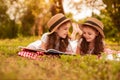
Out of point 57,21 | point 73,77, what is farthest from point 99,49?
point 73,77

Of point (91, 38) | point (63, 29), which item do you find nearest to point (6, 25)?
point (63, 29)

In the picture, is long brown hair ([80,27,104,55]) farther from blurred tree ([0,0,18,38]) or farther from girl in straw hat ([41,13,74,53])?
blurred tree ([0,0,18,38])

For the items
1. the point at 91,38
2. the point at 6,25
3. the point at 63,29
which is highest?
the point at 6,25

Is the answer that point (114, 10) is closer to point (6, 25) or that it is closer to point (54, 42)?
point (54, 42)

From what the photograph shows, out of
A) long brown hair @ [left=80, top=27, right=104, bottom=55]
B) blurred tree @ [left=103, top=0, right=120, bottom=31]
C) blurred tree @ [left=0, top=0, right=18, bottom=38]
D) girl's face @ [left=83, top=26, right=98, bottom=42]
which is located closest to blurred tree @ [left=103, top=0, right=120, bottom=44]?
blurred tree @ [left=103, top=0, right=120, bottom=31]

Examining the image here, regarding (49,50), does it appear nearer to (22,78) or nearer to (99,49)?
(99,49)

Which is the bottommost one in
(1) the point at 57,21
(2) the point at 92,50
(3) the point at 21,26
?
(2) the point at 92,50

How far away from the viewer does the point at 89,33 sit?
8.50 meters

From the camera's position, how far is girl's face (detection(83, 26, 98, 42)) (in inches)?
333

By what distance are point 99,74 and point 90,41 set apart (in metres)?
3.77

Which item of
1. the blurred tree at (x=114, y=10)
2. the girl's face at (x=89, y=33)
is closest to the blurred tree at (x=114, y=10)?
the blurred tree at (x=114, y=10)

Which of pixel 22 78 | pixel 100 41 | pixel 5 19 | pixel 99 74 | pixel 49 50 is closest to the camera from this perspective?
pixel 22 78

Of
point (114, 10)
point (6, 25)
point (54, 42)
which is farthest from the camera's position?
point (6, 25)

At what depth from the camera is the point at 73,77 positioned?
4559 millimetres
